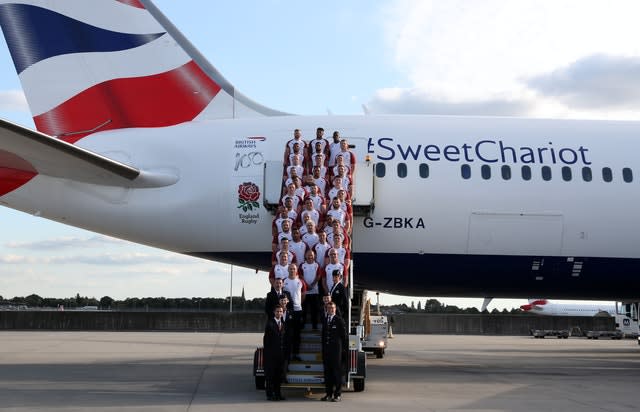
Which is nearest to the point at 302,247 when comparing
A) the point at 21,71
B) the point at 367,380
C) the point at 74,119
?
the point at 367,380

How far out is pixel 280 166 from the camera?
1811cm

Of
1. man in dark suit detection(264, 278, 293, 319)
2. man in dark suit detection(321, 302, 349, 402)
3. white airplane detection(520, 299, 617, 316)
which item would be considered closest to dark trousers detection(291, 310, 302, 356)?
man in dark suit detection(264, 278, 293, 319)

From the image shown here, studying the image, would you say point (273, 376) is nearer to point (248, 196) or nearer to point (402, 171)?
point (248, 196)

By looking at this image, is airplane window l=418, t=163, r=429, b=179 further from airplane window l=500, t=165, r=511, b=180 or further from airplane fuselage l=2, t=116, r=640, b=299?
airplane window l=500, t=165, r=511, b=180

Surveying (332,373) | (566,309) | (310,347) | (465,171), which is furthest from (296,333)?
(566,309)

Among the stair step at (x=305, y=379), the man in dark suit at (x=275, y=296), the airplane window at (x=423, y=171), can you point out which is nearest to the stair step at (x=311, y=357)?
the stair step at (x=305, y=379)

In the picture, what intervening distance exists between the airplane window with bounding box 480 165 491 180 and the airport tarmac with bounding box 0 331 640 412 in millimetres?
4488

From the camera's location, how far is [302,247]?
14.9 m

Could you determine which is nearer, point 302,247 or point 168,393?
point 168,393

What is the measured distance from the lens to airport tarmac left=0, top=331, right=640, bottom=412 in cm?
1199

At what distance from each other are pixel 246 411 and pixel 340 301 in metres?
3.44

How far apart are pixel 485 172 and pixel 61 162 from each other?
371 inches

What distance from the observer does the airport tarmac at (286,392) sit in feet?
39.3

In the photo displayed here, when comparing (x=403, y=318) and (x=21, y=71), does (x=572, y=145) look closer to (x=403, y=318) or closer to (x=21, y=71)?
(x=21, y=71)
